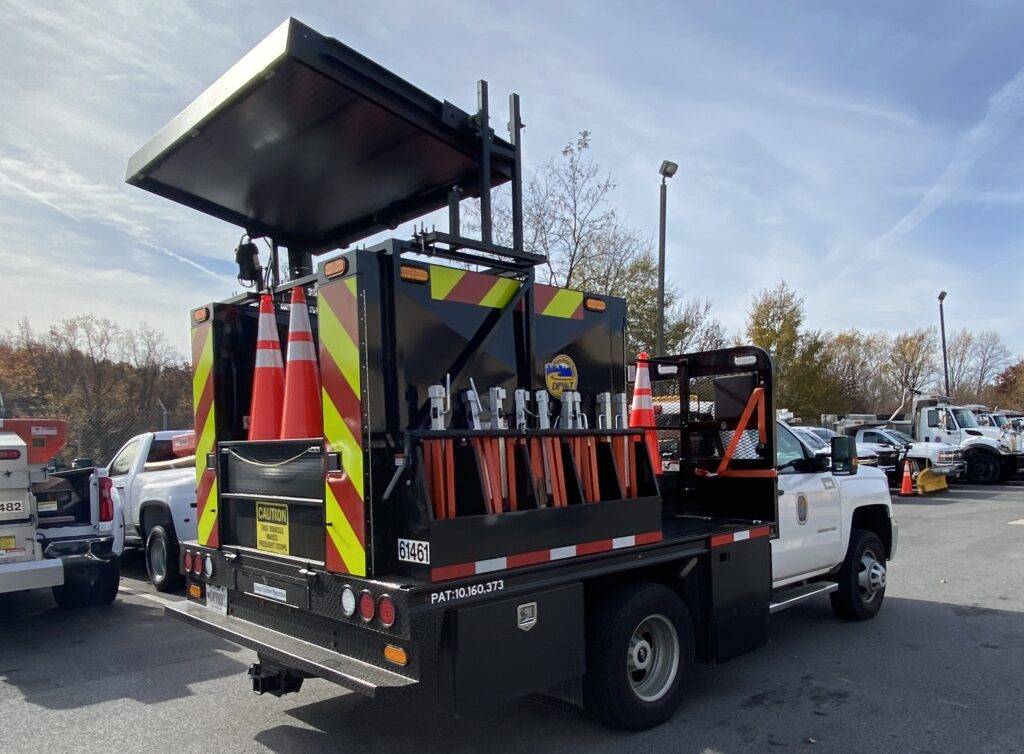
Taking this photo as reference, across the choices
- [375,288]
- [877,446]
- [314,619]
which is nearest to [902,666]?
[314,619]

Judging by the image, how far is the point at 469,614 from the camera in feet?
11.5

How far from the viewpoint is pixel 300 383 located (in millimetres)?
4277

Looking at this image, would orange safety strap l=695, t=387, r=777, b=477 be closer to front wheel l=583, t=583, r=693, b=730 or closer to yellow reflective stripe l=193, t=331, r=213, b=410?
front wheel l=583, t=583, r=693, b=730

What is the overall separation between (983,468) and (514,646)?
23.0m

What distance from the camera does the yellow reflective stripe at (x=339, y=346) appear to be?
12.2 feet

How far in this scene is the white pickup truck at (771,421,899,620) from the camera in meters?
6.02

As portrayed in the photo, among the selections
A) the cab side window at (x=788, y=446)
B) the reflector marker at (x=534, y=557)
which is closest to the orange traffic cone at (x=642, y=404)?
the cab side window at (x=788, y=446)

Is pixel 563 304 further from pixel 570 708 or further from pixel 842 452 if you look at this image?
pixel 842 452

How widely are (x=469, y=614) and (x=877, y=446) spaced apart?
71.3ft

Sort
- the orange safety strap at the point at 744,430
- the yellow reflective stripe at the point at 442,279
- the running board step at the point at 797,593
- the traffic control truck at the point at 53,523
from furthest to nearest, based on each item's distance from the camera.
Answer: the traffic control truck at the point at 53,523
the orange safety strap at the point at 744,430
the running board step at the point at 797,593
the yellow reflective stripe at the point at 442,279

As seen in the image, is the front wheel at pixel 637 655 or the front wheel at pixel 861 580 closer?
the front wheel at pixel 637 655

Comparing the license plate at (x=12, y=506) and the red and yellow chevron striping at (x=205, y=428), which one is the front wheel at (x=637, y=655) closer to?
the red and yellow chevron striping at (x=205, y=428)

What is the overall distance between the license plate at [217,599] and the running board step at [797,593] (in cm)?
364

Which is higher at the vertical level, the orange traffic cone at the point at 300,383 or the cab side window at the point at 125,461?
the orange traffic cone at the point at 300,383
